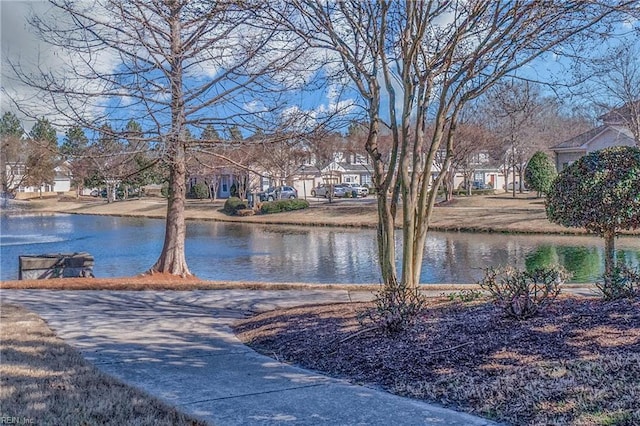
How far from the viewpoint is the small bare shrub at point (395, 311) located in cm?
567

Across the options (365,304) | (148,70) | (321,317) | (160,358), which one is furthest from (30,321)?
(148,70)

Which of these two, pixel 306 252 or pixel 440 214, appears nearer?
pixel 306 252

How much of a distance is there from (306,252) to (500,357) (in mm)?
17568

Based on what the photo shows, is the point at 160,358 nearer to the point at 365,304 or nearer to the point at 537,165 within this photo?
the point at 365,304

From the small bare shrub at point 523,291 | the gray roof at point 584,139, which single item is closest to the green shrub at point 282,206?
the gray roof at point 584,139

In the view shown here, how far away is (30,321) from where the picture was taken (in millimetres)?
7902

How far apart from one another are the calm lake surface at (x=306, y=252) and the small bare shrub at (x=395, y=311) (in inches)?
336

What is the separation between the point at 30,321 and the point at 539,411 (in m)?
6.74

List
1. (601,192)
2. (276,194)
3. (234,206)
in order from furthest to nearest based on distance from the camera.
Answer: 1. (276,194)
2. (234,206)
3. (601,192)

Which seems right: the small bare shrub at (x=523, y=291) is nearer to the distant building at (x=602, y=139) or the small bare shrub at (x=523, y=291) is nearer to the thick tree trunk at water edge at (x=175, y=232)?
the thick tree trunk at water edge at (x=175, y=232)

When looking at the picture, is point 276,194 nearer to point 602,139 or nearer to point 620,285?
point 602,139

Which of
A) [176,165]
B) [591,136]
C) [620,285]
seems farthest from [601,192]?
[591,136]

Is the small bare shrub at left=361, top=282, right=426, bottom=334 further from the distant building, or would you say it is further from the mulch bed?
the distant building

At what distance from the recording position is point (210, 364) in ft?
18.6
